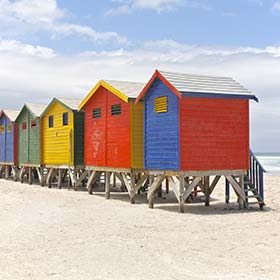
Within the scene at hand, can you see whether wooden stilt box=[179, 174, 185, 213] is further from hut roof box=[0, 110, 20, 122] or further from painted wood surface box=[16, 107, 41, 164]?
hut roof box=[0, 110, 20, 122]

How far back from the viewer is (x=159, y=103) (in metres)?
15.6

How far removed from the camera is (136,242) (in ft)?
32.0

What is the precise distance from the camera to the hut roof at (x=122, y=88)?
A: 17250mm

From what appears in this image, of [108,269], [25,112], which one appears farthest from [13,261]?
[25,112]

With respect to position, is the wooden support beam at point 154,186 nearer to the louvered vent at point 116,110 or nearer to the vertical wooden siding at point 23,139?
the louvered vent at point 116,110

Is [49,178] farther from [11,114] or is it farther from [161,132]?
[161,132]

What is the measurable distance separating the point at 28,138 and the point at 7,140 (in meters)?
4.12

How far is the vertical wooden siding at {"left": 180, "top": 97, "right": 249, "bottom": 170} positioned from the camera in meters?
14.7

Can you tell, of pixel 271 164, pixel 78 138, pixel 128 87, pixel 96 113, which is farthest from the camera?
pixel 271 164

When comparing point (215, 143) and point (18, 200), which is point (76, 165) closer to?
point (18, 200)

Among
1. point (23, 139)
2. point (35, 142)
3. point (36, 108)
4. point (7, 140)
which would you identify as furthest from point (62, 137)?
point (7, 140)

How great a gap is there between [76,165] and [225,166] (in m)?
8.73

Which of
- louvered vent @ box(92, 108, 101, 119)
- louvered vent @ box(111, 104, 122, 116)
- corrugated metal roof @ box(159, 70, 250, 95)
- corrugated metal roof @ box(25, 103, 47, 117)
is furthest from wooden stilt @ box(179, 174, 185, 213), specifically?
corrugated metal roof @ box(25, 103, 47, 117)

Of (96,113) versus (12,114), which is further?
(12,114)
